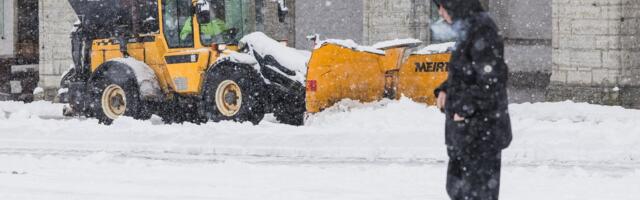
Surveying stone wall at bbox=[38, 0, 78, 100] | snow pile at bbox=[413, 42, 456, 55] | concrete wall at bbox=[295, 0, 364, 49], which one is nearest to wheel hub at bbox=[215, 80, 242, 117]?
snow pile at bbox=[413, 42, 456, 55]

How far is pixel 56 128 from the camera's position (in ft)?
43.6

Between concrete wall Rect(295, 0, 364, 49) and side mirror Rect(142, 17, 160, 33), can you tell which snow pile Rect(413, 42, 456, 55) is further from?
concrete wall Rect(295, 0, 364, 49)

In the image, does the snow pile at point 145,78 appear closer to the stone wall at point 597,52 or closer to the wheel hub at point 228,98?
the wheel hub at point 228,98

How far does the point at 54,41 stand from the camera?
23.5m

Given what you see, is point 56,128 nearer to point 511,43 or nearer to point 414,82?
point 414,82

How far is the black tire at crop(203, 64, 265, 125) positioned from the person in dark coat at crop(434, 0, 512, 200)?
8.32 metres

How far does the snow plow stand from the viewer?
13834mm

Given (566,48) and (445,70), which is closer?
(445,70)

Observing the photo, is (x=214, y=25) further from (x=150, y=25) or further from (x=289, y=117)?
(x=289, y=117)

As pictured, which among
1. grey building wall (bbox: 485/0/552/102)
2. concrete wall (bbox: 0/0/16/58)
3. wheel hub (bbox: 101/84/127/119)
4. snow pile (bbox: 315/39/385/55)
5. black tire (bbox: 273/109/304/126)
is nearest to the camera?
snow pile (bbox: 315/39/385/55)

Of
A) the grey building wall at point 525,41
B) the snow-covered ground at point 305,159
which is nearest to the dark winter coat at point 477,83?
the snow-covered ground at point 305,159

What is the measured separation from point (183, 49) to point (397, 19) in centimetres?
629

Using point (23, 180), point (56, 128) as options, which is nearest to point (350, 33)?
point (56, 128)

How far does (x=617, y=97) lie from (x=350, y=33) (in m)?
6.84
